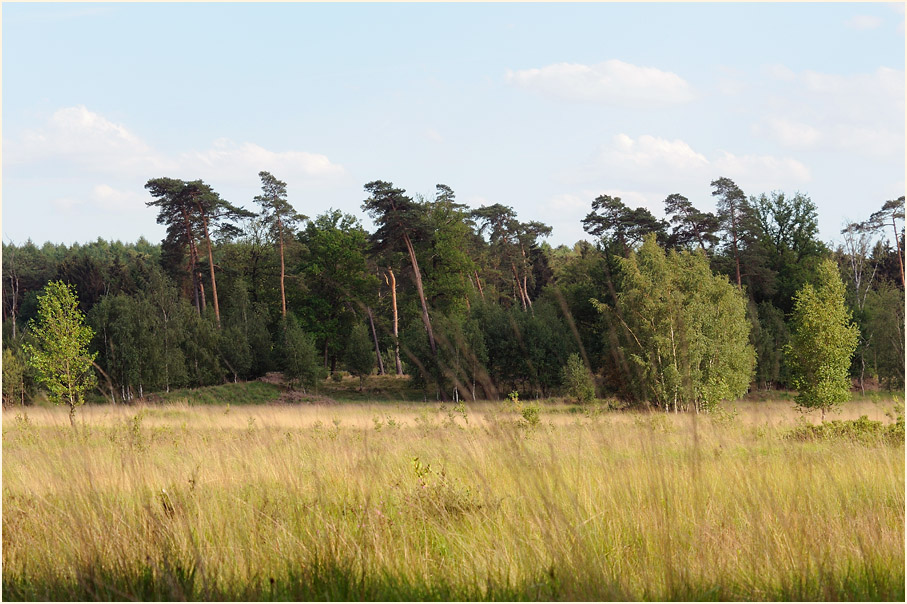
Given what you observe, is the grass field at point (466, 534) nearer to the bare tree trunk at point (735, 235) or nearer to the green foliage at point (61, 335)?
the green foliage at point (61, 335)

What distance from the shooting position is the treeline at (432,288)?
3619 centimetres

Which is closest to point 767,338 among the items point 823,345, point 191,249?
point 823,345

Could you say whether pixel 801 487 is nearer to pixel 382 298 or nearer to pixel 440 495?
pixel 440 495

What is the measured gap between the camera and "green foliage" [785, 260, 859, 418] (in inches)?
966

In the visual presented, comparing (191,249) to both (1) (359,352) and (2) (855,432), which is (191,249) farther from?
(2) (855,432)

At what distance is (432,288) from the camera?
149ft

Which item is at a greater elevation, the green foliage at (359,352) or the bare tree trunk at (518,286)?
the bare tree trunk at (518,286)

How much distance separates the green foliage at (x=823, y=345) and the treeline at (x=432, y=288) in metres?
3.40

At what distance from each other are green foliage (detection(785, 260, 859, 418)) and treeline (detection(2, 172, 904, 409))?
340 centimetres

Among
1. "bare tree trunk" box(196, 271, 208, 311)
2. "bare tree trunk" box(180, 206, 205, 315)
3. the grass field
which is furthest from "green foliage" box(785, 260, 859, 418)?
"bare tree trunk" box(196, 271, 208, 311)

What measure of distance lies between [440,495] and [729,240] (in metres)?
46.5

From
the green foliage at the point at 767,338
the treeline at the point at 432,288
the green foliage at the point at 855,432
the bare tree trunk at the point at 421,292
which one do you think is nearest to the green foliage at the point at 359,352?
the treeline at the point at 432,288

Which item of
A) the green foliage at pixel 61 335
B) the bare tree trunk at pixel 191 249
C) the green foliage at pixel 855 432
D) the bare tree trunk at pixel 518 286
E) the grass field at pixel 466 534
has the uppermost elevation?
A: the bare tree trunk at pixel 191 249

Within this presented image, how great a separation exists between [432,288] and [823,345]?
83.3 feet
